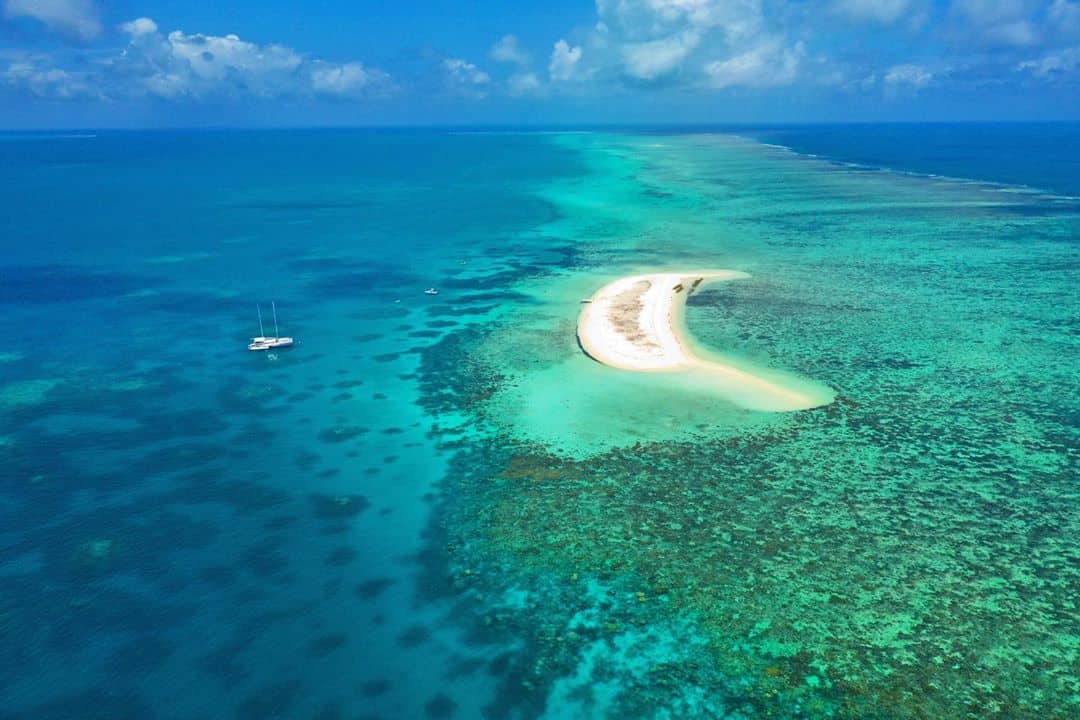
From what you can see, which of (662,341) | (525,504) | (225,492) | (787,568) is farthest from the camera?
(662,341)

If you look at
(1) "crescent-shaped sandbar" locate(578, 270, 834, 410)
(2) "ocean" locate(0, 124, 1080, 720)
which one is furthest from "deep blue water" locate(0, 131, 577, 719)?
(1) "crescent-shaped sandbar" locate(578, 270, 834, 410)

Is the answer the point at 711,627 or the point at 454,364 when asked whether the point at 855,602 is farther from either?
the point at 454,364

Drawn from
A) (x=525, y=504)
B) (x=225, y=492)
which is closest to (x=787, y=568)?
(x=525, y=504)

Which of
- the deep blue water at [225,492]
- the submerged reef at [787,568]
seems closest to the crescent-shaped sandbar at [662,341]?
the submerged reef at [787,568]

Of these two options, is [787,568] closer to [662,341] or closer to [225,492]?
[225,492]

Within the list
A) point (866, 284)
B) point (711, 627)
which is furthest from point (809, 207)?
point (711, 627)

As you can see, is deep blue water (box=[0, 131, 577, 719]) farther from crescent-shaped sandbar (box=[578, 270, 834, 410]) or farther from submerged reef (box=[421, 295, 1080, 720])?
crescent-shaped sandbar (box=[578, 270, 834, 410])

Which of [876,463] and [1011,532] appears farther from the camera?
[876,463]
